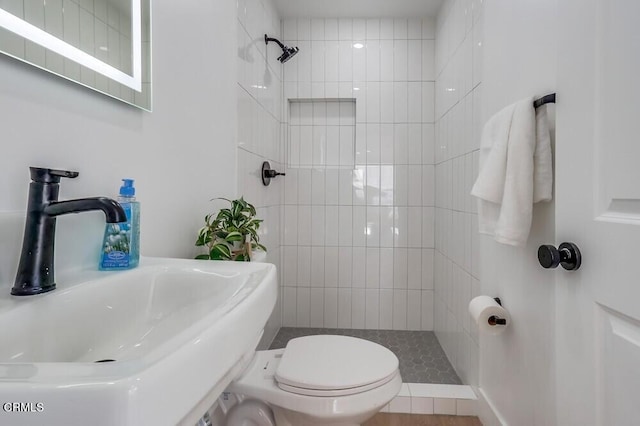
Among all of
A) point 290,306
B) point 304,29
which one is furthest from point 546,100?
point 290,306

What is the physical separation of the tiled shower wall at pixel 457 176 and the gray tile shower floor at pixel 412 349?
0.06 meters

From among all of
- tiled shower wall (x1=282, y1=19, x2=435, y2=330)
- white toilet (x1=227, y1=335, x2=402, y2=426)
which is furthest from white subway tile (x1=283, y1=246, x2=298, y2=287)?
white toilet (x1=227, y1=335, x2=402, y2=426)

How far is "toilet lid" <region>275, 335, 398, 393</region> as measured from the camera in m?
1.04

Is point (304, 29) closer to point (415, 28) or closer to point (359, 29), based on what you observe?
point (359, 29)

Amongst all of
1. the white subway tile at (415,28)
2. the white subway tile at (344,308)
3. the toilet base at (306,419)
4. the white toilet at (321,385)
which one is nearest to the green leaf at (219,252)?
the white toilet at (321,385)

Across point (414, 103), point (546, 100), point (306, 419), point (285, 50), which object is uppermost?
point (285, 50)

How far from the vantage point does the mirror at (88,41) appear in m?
0.57

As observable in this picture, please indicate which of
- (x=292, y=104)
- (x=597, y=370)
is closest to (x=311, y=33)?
(x=292, y=104)

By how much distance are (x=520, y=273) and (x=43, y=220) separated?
1.35 meters

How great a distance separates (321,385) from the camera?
3.37 ft

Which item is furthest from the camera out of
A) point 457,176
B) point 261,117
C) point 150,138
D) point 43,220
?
point 261,117

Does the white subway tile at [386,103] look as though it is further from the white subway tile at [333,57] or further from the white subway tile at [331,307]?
the white subway tile at [331,307]

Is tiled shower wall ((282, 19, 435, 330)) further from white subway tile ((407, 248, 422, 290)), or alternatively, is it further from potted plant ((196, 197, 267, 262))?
potted plant ((196, 197, 267, 262))

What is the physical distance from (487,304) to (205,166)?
3.95ft
